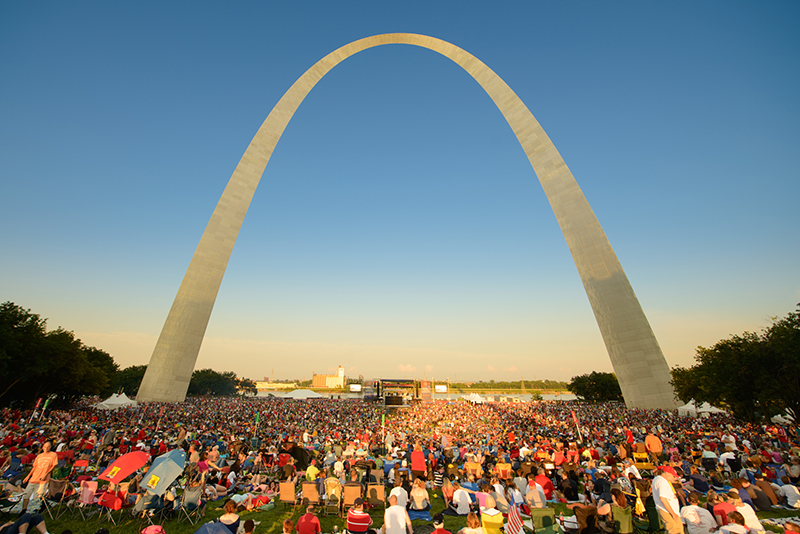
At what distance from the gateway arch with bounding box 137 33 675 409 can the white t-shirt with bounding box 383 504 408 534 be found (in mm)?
25128

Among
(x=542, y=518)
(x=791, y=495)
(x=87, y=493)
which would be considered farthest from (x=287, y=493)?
(x=791, y=495)

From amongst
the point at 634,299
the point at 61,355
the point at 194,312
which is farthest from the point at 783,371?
the point at 61,355

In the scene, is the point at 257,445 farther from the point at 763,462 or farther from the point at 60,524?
the point at 763,462

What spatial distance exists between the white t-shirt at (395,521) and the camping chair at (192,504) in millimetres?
4487

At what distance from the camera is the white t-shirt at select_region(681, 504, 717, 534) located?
17.2 feet

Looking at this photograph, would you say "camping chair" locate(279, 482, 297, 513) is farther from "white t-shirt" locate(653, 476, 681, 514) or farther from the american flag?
"white t-shirt" locate(653, 476, 681, 514)

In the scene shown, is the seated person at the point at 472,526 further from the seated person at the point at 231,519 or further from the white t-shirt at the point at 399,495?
the seated person at the point at 231,519

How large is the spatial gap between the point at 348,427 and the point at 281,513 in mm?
17345

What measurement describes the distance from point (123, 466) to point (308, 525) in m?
4.17

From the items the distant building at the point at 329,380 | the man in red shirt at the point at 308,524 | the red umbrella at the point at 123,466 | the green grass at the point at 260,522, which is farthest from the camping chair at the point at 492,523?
the distant building at the point at 329,380

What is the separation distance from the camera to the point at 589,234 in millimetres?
27984

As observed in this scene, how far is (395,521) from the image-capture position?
17.5 ft

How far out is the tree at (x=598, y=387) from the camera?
6525cm

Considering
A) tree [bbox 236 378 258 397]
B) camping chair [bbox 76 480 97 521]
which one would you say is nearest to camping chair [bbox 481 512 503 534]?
camping chair [bbox 76 480 97 521]
